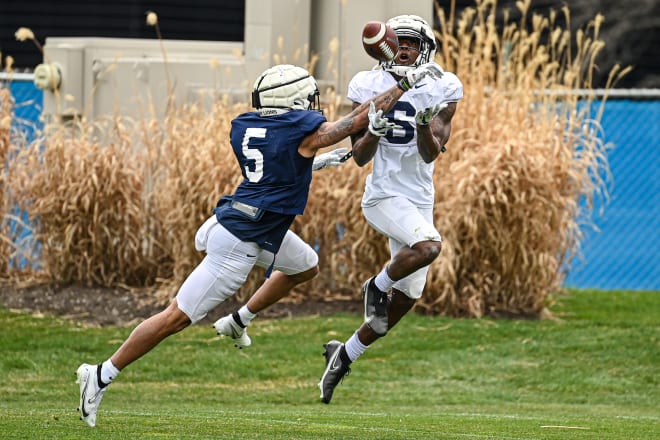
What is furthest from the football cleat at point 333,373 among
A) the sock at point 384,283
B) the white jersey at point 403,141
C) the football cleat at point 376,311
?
the white jersey at point 403,141

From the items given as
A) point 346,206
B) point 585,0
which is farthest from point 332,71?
point 585,0

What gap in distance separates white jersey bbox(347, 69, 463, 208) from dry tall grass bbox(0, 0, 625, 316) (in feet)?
13.0

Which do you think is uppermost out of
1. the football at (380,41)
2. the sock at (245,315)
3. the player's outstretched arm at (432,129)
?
the football at (380,41)

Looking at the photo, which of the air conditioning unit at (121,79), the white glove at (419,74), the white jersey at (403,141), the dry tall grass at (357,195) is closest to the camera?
the white glove at (419,74)

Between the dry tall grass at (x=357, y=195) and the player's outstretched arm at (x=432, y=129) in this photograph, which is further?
the dry tall grass at (x=357, y=195)

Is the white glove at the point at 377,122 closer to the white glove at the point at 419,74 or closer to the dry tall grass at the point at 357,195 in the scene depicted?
the white glove at the point at 419,74

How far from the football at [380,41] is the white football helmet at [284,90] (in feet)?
1.67

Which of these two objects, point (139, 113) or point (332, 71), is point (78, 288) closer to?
point (139, 113)

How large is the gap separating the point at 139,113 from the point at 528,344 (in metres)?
4.66

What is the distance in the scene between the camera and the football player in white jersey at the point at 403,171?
890 centimetres

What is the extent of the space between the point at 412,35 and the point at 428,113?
31.0 inches

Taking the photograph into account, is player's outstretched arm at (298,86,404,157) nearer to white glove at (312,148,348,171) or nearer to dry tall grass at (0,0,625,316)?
white glove at (312,148,348,171)

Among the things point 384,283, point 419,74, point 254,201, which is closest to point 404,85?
point 419,74

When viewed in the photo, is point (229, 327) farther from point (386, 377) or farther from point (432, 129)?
point (386, 377)
